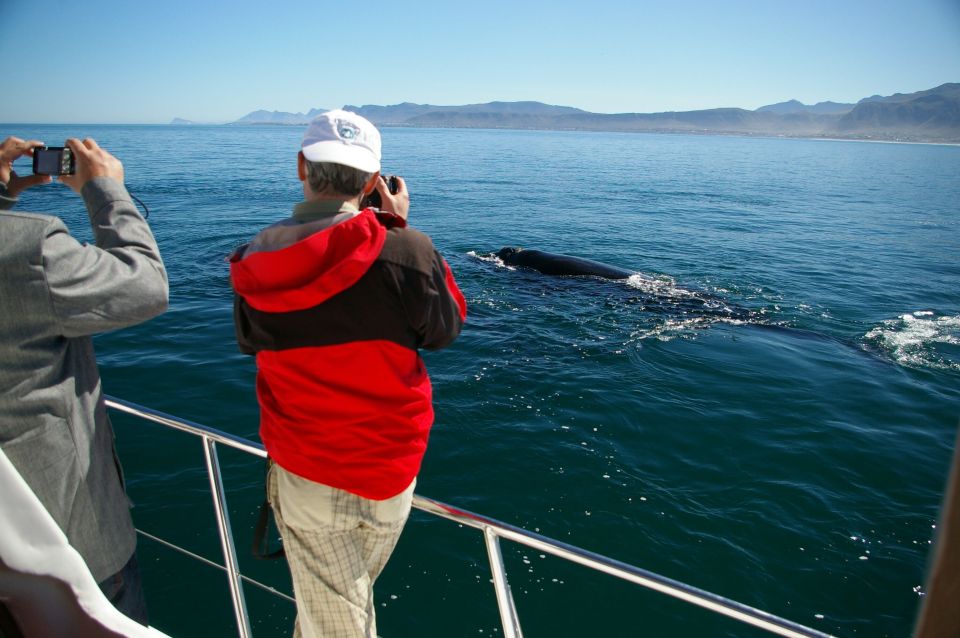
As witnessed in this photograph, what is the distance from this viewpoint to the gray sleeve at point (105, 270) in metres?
1.86

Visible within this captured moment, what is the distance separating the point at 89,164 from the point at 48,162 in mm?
258

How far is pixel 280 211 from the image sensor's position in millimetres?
25203

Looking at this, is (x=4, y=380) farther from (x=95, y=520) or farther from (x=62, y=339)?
(x=95, y=520)

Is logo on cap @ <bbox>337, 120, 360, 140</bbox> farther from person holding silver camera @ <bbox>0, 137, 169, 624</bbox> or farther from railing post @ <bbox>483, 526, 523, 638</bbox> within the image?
railing post @ <bbox>483, 526, 523, 638</bbox>

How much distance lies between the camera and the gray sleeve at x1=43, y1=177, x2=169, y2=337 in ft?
6.10

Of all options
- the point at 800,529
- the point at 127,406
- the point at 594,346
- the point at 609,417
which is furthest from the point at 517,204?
the point at 127,406

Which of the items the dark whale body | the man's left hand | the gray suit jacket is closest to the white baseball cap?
the gray suit jacket

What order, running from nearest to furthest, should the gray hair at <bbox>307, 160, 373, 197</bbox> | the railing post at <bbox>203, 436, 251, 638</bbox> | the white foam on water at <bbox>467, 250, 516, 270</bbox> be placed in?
the gray hair at <bbox>307, 160, 373, 197</bbox> < the railing post at <bbox>203, 436, 251, 638</bbox> < the white foam on water at <bbox>467, 250, 516, 270</bbox>

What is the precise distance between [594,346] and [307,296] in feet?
30.0

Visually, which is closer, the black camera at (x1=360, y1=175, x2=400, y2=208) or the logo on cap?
the logo on cap

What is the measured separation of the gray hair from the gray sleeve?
583 mm

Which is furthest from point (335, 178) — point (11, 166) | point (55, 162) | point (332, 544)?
point (11, 166)

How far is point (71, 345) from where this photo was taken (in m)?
2.14

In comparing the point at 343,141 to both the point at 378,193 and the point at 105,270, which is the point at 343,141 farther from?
the point at 105,270
